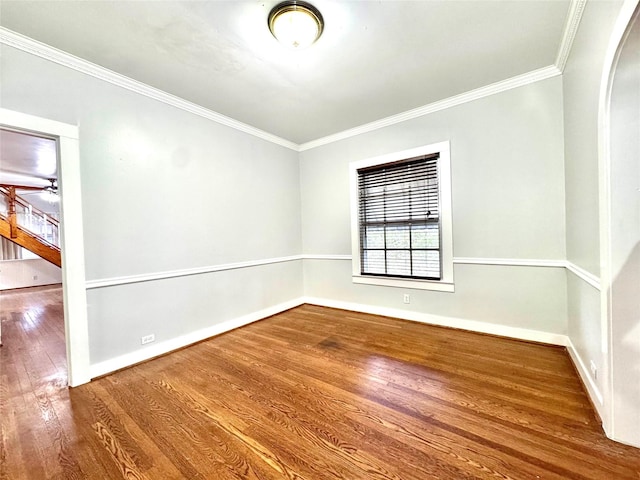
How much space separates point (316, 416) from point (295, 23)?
2646 millimetres

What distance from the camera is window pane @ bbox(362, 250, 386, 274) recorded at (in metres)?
3.72

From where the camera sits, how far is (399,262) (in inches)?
140

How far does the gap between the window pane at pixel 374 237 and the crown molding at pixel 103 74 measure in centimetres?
228

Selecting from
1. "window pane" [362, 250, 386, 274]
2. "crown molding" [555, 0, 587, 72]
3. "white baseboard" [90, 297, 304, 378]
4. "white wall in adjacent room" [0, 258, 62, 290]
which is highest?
"crown molding" [555, 0, 587, 72]

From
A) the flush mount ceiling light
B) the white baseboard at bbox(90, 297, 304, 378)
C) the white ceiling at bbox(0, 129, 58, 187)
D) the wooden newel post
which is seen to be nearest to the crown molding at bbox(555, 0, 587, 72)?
the flush mount ceiling light

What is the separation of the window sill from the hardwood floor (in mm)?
612

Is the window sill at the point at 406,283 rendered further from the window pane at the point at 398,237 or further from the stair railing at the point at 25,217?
the stair railing at the point at 25,217

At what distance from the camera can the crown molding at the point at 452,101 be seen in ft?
8.24

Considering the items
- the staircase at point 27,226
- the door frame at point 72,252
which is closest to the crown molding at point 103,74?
the door frame at point 72,252

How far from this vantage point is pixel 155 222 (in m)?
2.66

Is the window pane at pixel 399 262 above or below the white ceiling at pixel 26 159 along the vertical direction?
below

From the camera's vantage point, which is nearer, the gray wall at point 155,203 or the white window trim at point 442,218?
the gray wall at point 155,203

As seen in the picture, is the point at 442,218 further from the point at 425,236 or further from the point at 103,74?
the point at 103,74

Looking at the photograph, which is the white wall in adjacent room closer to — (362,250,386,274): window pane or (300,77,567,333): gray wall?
(362,250,386,274): window pane
